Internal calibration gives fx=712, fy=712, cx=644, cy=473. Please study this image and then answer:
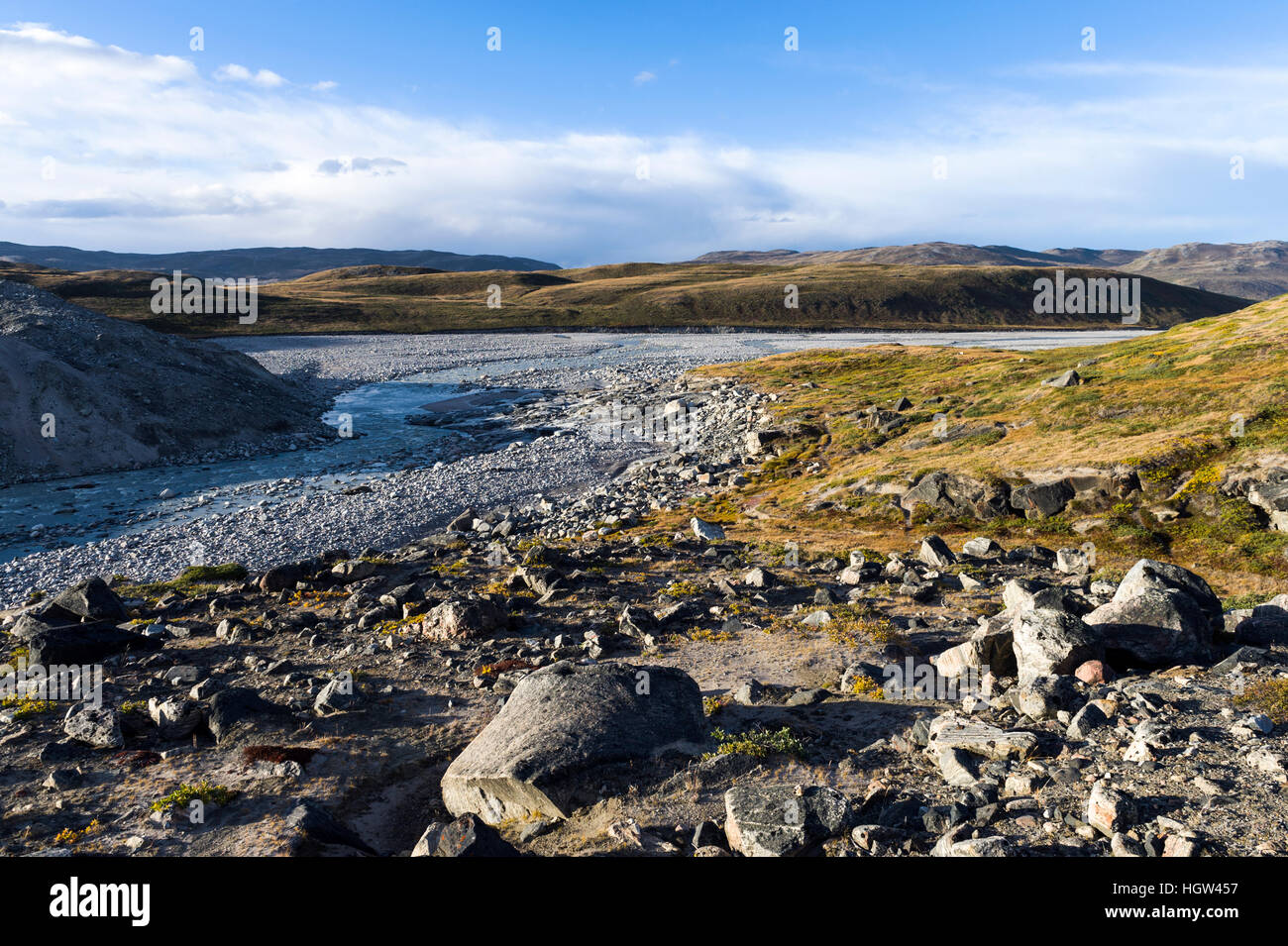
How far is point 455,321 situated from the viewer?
145 m

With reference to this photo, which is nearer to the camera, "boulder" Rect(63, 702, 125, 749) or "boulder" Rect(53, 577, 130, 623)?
"boulder" Rect(63, 702, 125, 749)

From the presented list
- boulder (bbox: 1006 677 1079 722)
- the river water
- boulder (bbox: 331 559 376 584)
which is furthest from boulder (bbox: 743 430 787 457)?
boulder (bbox: 1006 677 1079 722)

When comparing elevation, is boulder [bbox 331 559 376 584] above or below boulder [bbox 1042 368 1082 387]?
below

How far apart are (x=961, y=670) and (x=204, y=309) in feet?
519

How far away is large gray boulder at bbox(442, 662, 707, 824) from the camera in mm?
10781

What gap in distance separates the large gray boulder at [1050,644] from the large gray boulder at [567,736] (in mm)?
6347

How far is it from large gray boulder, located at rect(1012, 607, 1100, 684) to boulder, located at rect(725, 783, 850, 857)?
570 cm

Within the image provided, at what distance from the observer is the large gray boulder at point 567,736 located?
1078 cm

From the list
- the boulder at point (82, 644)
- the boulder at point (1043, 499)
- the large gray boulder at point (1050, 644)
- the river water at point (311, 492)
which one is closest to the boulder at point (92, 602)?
the boulder at point (82, 644)

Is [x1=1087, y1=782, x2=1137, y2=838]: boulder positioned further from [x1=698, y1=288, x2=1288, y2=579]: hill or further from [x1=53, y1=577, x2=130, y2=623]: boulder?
[x1=53, y1=577, x2=130, y2=623]: boulder

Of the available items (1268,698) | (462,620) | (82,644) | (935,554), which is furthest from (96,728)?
(935,554)

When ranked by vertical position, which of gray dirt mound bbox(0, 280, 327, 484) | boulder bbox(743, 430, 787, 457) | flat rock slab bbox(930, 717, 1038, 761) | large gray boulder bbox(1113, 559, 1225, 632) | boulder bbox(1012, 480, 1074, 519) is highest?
gray dirt mound bbox(0, 280, 327, 484)
